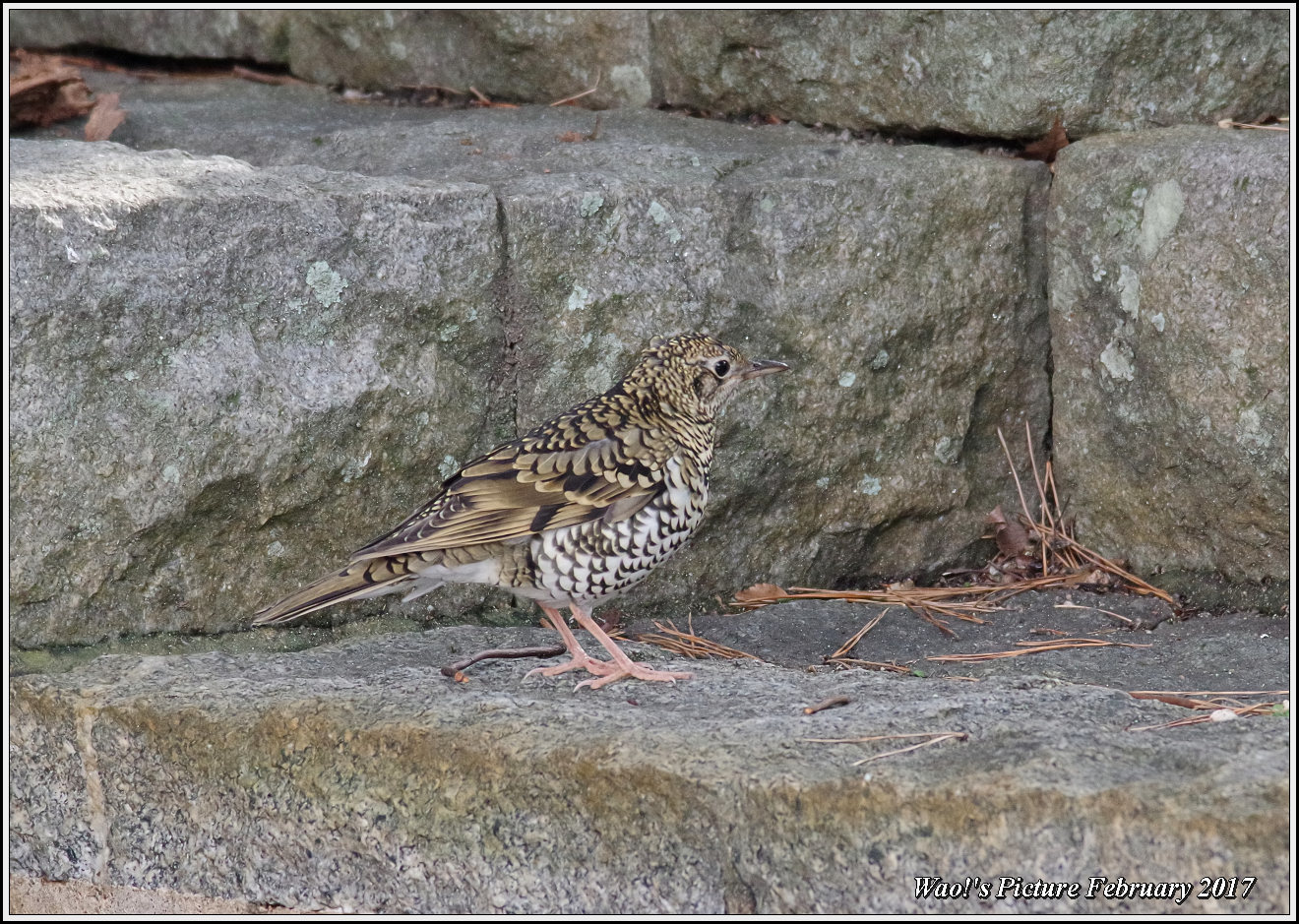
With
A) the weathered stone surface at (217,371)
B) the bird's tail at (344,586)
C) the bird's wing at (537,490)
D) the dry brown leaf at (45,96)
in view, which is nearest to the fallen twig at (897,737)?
the bird's wing at (537,490)

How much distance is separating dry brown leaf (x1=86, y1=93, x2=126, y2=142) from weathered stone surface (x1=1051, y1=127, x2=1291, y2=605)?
389 cm

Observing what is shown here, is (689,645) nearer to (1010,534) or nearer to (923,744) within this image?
(1010,534)

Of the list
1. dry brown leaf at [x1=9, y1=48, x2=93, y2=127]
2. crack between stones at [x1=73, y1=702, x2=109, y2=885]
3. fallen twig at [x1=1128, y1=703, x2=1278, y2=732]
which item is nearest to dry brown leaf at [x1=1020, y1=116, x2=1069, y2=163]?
fallen twig at [x1=1128, y1=703, x2=1278, y2=732]

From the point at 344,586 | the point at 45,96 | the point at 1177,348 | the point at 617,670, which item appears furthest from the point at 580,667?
the point at 45,96

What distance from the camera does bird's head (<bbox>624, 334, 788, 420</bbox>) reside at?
469 cm

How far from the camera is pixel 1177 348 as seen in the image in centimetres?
505

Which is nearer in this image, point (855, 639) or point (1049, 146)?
point (855, 639)

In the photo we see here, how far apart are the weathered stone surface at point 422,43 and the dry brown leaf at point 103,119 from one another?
1041 millimetres

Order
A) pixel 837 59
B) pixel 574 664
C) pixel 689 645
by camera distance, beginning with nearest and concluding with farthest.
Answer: pixel 574 664, pixel 689 645, pixel 837 59

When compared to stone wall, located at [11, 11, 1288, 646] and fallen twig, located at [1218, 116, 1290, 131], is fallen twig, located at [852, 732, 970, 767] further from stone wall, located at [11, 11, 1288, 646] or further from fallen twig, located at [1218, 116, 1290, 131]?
fallen twig, located at [1218, 116, 1290, 131]

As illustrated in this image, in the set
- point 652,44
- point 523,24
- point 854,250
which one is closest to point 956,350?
point 854,250

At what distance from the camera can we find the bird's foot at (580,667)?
14.5ft

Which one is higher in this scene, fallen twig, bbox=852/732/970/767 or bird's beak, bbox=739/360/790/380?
bird's beak, bbox=739/360/790/380

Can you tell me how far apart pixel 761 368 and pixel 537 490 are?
93 centimetres
